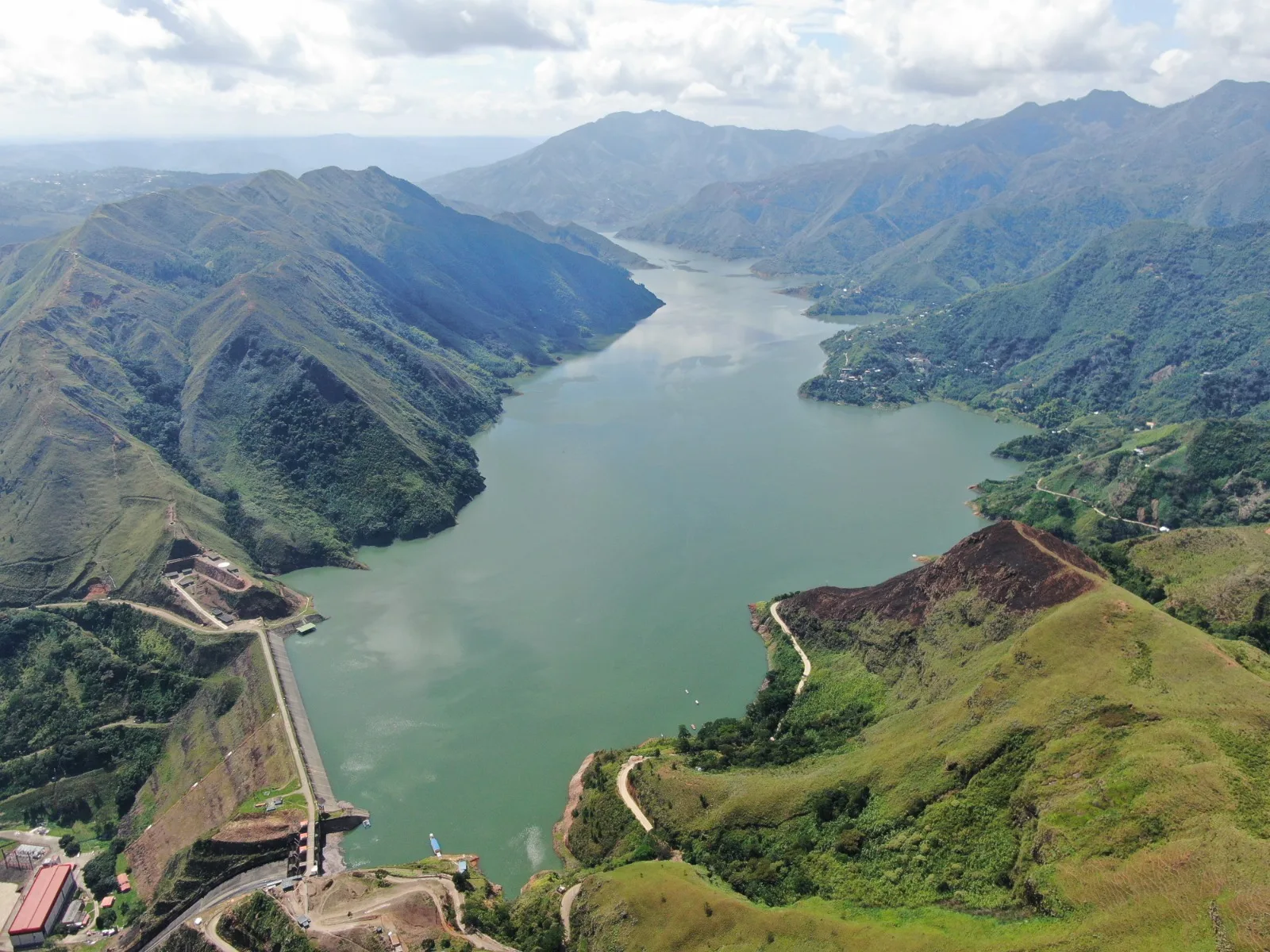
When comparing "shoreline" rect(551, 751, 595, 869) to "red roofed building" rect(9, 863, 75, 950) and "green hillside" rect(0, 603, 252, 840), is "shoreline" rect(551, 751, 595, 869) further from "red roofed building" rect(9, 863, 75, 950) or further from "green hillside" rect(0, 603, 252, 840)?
"green hillside" rect(0, 603, 252, 840)

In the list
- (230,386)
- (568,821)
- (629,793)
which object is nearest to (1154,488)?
(629,793)

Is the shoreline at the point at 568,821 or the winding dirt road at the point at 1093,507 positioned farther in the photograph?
the winding dirt road at the point at 1093,507

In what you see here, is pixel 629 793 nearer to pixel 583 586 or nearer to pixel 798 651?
pixel 798 651

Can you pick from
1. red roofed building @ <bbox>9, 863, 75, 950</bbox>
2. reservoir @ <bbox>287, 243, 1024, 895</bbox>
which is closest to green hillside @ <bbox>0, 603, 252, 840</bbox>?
red roofed building @ <bbox>9, 863, 75, 950</bbox>

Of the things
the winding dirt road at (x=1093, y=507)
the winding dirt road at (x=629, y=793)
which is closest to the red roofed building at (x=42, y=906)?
the winding dirt road at (x=629, y=793)

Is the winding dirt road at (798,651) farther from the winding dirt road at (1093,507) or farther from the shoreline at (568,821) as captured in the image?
the winding dirt road at (1093,507)

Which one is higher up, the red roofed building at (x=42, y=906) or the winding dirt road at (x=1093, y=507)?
the winding dirt road at (x=1093, y=507)
